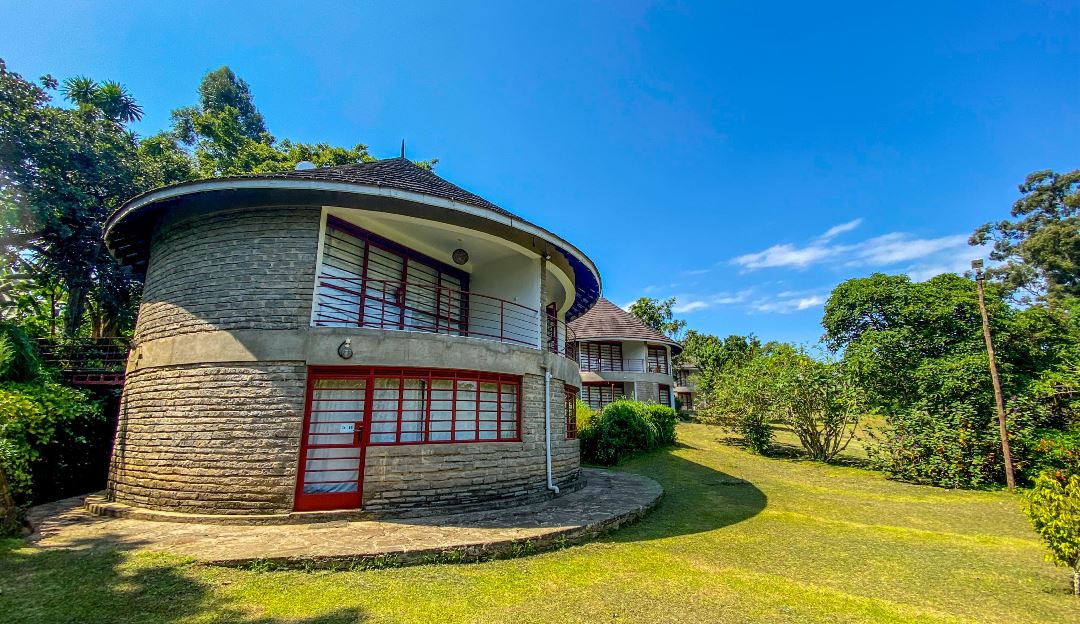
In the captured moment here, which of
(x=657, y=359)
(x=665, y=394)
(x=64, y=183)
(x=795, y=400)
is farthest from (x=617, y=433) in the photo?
(x=64, y=183)

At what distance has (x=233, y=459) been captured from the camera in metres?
6.67

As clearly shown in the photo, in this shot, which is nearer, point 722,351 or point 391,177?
point 391,177

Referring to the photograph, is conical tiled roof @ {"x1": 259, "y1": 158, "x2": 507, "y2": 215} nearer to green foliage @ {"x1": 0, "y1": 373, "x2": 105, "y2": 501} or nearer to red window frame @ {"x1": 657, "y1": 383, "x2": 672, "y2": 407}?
green foliage @ {"x1": 0, "y1": 373, "x2": 105, "y2": 501}

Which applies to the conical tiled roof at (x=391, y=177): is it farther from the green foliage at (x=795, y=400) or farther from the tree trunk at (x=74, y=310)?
the green foliage at (x=795, y=400)

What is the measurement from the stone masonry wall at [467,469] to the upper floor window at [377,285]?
229 cm

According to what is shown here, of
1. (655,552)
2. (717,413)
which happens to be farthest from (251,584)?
(717,413)

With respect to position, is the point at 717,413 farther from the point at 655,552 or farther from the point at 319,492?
the point at 319,492

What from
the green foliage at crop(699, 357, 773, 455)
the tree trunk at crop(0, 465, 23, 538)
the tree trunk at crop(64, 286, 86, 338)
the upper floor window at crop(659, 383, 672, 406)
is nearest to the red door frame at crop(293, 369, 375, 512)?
the tree trunk at crop(0, 465, 23, 538)

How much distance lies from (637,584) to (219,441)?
6.40 meters

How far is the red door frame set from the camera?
6746 millimetres

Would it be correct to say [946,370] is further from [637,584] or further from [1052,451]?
[637,584]

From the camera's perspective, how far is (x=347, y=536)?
589 cm

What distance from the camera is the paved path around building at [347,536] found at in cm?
521

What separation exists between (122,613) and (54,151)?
16.9m
